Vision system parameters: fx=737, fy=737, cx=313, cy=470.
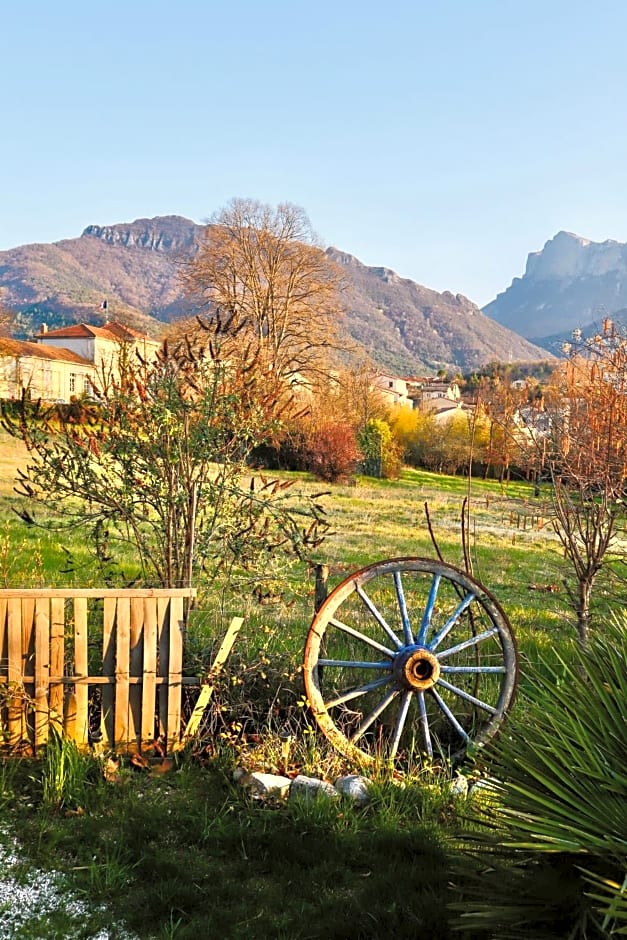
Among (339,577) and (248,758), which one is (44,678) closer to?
(248,758)

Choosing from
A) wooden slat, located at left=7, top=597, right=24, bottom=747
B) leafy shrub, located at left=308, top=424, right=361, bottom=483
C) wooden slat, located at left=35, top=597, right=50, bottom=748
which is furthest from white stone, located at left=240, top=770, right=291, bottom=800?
leafy shrub, located at left=308, top=424, right=361, bottom=483

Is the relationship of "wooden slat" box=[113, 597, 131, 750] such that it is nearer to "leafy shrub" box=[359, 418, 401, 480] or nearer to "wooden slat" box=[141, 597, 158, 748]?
"wooden slat" box=[141, 597, 158, 748]

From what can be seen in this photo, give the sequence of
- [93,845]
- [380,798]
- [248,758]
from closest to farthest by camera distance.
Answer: [93,845] < [380,798] < [248,758]

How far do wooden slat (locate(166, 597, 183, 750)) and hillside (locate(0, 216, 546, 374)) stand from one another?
Answer: 108950 mm

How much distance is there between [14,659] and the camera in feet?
13.4

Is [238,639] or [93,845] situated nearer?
[93,845]

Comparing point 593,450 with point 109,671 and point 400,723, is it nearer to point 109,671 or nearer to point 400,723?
point 400,723

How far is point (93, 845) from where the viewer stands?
11.0ft

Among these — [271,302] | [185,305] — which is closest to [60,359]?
[185,305]

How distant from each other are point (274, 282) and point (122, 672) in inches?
1308

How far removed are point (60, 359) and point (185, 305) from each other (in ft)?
66.3

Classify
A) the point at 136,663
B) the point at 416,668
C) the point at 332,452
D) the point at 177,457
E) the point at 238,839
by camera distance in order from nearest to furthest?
1. the point at 238,839
2. the point at 416,668
3. the point at 136,663
4. the point at 177,457
5. the point at 332,452

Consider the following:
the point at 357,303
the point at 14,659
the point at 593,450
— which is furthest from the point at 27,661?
the point at 357,303

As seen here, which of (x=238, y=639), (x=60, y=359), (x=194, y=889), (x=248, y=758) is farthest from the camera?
(x=60, y=359)
